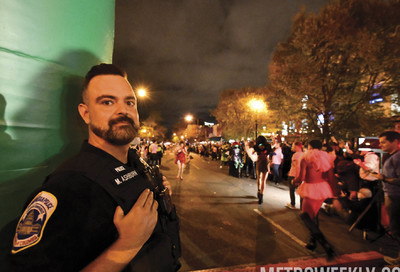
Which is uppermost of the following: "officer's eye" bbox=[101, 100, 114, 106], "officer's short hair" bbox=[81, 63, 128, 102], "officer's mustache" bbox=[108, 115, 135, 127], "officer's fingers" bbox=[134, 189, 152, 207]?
"officer's short hair" bbox=[81, 63, 128, 102]

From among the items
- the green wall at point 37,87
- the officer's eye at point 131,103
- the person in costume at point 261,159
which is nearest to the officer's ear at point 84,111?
the green wall at point 37,87

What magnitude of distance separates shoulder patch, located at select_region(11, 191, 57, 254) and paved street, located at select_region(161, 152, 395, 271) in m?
2.91

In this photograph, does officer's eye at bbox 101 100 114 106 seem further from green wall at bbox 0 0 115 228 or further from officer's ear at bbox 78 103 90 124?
green wall at bbox 0 0 115 228

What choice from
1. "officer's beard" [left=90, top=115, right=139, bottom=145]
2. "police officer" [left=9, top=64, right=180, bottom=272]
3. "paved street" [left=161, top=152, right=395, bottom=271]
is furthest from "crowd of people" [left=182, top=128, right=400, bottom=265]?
"officer's beard" [left=90, top=115, right=139, bottom=145]

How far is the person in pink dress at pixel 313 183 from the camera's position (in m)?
3.67

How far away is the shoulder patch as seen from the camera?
2.50 ft

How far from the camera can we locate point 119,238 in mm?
896

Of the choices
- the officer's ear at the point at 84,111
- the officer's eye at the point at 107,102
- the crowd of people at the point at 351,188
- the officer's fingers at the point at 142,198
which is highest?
the officer's eye at the point at 107,102

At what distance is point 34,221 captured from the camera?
799 mm

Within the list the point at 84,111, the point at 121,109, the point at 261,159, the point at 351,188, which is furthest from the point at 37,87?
the point at 351,188

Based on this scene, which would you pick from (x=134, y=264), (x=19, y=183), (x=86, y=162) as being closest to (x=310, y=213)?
(x=134, y=264)

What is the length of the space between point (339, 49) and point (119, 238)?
14.0 meters

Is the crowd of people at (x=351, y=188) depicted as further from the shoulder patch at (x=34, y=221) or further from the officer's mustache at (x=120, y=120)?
the shoulder patch at (x=34, y=221)

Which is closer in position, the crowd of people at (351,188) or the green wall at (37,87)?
the green wall at (37,87)
